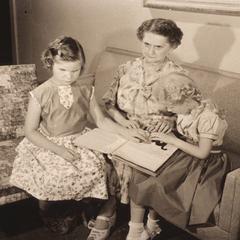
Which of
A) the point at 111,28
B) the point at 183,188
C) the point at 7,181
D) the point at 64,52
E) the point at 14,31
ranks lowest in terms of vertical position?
the point at 7,181

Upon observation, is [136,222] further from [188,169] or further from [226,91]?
[226,91]

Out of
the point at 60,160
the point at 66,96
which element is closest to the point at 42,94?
the point at 66,96

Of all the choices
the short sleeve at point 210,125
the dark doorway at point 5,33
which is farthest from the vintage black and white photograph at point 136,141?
the dark doorway at point 5,33

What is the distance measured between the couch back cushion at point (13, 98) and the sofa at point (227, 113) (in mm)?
569

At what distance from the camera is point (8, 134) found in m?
2.48

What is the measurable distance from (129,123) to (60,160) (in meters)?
0.39

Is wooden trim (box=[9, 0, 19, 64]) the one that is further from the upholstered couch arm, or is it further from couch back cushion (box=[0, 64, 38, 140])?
the upholstered couch arm

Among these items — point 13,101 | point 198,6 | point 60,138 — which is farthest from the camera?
point 198,6

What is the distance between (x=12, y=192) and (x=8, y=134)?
1.63 ft

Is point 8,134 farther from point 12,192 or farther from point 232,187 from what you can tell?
point 232,187

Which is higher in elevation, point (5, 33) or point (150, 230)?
point (5, 33)

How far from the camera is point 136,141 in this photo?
1.99 m

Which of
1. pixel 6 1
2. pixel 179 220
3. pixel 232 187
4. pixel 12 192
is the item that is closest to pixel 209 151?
pixel 232 187

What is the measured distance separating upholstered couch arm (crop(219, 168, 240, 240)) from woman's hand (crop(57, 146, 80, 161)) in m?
0.69
